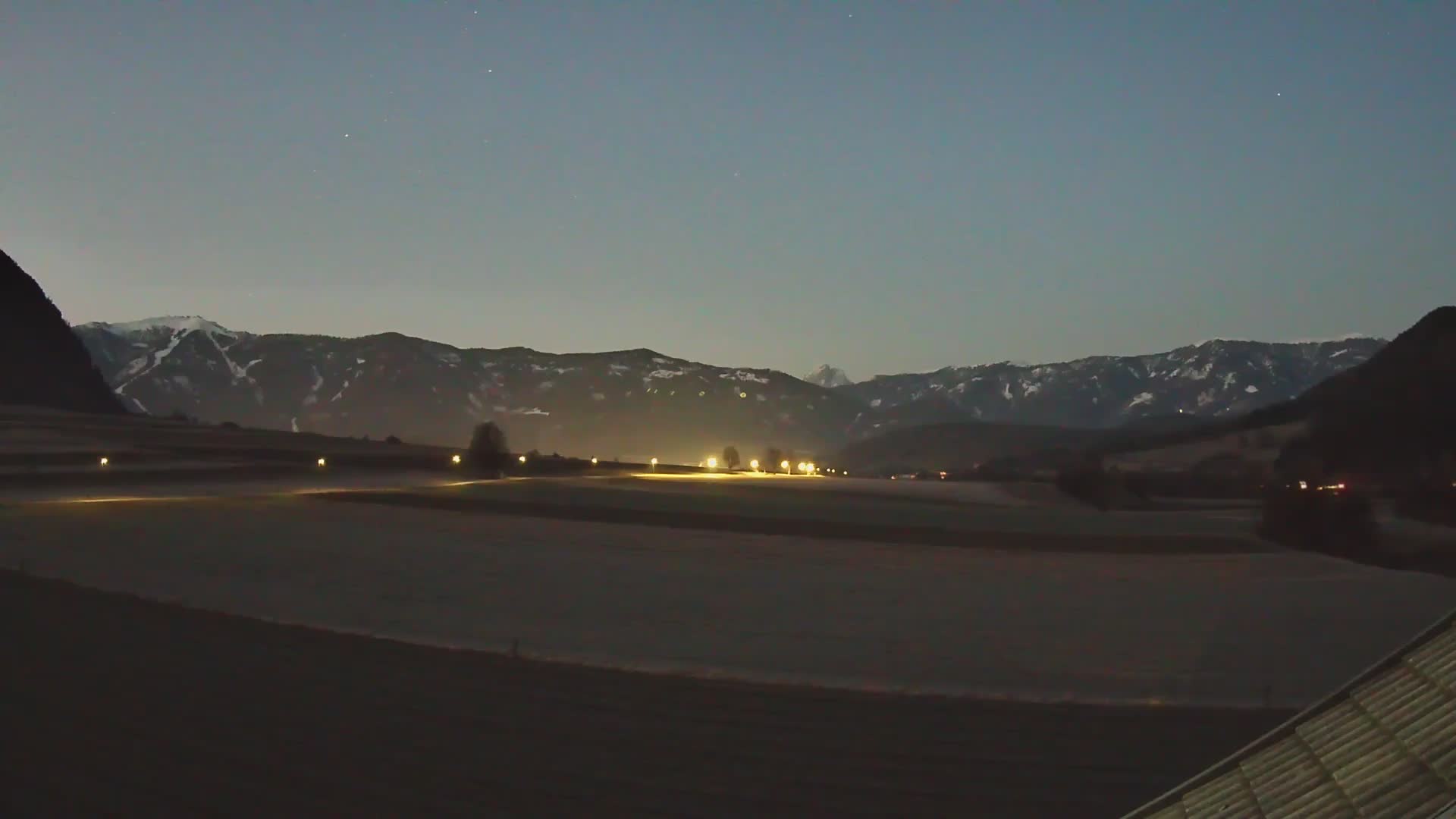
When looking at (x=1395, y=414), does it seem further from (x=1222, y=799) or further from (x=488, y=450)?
(x=1222, y=799)

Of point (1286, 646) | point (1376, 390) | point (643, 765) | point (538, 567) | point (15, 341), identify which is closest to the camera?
point (643, 765)

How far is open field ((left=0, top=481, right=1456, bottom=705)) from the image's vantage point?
12930 millimetres

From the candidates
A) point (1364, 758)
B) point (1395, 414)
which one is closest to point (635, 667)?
point (1364, 758)

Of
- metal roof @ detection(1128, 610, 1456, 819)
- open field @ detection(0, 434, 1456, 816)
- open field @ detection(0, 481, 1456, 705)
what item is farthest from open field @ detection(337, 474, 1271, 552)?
metal roof @ detection(1128, 610, 1456, 819)

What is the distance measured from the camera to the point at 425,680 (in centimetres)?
1130

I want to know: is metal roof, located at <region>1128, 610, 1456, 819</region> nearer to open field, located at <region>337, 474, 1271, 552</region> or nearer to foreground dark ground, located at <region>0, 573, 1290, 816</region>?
foreground dark ground, located at <region>0, 573, 1290, 816</region>

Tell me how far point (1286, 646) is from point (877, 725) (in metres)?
7.49

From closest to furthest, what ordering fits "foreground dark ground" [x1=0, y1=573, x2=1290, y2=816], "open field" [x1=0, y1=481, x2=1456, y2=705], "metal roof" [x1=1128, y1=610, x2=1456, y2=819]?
"metal roof" [x1=1128, y1=610, x2=1456, y2=819]
"foreground dark ground" [x1=0, y1=573, x2=1290, y2=816]
"open field" [x1=0, y1=481, x2=1456, y2=705]

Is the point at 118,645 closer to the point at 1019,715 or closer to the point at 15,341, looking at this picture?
the point at 1019,715

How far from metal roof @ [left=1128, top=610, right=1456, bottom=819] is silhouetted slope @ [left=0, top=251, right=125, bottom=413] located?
390 ft

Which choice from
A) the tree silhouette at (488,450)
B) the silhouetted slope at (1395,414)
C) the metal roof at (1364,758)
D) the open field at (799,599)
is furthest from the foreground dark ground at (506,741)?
the silhouetted slope at (1395,414)

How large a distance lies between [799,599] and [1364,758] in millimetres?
14178

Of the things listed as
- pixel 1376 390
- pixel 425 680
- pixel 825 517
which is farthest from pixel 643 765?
pixel 1376 390

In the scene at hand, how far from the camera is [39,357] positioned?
116812 mm
